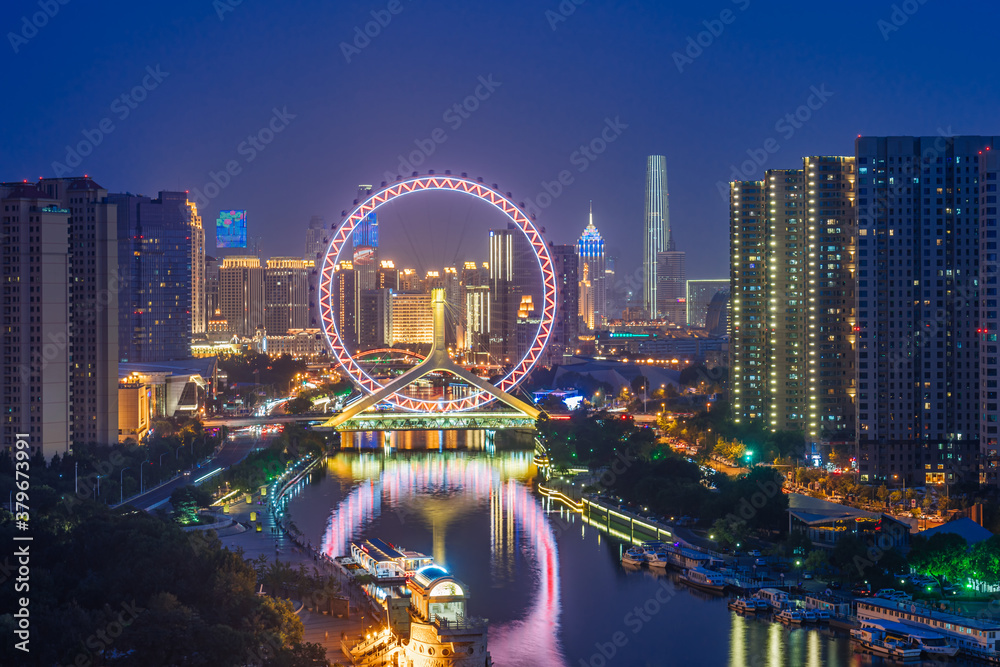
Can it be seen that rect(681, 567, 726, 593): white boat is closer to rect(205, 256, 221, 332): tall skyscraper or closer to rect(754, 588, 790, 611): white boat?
rect(754, 588, 790, 611): white boat

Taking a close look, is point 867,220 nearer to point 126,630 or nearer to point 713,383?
point 126,630

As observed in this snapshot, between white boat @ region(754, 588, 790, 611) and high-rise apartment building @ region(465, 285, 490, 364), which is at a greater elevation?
high-rise apartment building @ region(465, 285, 490, 364)

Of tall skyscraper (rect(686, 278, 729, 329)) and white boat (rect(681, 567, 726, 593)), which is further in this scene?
tall skyscraper (rect(686, 278, 729, 329))

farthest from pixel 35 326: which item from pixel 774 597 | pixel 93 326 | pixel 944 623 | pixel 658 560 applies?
pixel 944 623

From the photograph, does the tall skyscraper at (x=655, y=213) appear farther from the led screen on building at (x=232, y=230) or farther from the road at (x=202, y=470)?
the road at (x=202, y=470)

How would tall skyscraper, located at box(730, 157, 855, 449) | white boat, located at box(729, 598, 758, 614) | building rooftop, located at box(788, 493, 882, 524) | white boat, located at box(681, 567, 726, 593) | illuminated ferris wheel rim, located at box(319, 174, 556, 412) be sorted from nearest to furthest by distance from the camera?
white boat, located at box(729, 598, 758, 614), white boat, located at box(681, 567, 726, 593), building rooftop, located at box(788, 493, 882, 524), tall skyscraper, located at box(730, 157, 855, 449), illuminated ferris wheel rim, located at box(319, 174, 556, 412)

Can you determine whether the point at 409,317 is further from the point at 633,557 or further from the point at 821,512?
the point at 821,512

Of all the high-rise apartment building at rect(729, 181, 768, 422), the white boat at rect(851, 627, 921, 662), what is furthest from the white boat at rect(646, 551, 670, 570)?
the high-rise apartment building at rect(729, 181, 768, 422)

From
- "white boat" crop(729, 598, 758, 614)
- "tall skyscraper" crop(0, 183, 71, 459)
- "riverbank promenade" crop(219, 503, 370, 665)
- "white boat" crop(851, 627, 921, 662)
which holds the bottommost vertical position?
"white boat" crop(851, 627, 921, 662)
